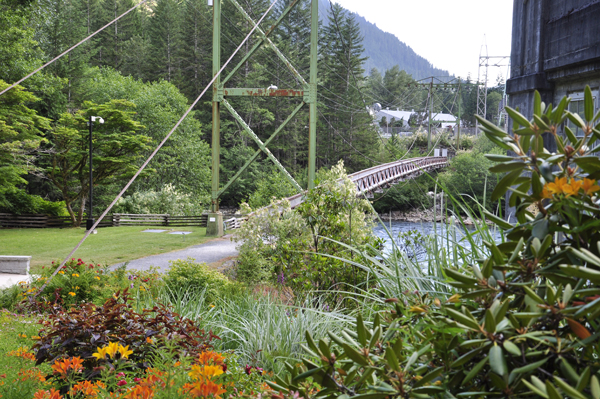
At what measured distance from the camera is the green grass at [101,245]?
11.1 meters

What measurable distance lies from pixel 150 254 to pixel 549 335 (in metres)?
11.6

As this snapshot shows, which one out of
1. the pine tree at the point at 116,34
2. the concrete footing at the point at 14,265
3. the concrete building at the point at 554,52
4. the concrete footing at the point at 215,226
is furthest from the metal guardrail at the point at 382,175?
the pine tree at the point at 116,34

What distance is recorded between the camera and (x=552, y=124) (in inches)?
30.6

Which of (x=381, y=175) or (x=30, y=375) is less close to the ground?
(x=381, y=175)

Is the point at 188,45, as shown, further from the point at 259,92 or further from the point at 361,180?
the point at 259,92

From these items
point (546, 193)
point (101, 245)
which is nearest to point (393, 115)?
point (101, 245)

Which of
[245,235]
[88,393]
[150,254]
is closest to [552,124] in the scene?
[88,393]

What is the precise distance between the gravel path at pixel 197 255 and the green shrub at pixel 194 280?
4.20 metres

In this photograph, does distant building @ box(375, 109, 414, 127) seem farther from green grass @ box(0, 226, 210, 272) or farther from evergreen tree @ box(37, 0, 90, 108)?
green grass @ box(0, 226, 210, 272)

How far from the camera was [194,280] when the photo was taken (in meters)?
5.06

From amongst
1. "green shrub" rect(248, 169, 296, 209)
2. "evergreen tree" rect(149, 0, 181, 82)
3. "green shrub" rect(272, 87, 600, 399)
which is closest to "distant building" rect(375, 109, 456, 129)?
"evergreen tree" rect(149, 0, 181, 82)

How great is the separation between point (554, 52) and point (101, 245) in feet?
39.9

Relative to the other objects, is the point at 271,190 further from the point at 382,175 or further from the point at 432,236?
the point at 432,236

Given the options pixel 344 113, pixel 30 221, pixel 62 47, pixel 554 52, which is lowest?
pixel 30 221
